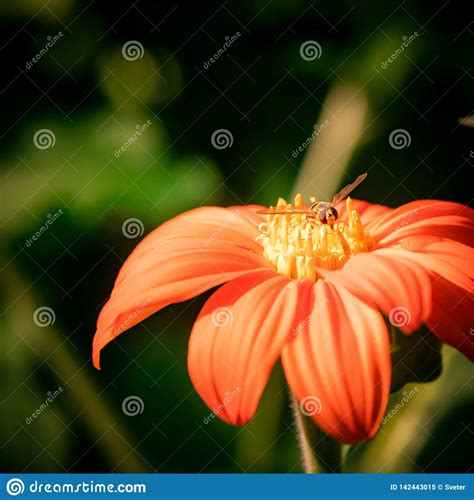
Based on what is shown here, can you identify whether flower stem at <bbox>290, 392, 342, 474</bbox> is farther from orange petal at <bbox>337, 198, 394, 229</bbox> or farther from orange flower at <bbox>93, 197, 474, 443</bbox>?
orange petal at <bbox>337, 198, 394, 229</bbox>

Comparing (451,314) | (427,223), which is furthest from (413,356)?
(427,223)

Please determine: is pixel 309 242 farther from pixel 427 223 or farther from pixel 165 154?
pixel 165 154

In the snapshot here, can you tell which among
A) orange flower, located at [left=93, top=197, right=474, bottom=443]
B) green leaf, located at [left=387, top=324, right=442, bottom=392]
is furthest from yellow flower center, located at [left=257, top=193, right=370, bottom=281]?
green leaf, located at [left=387, top=324, right=442, bottom=392]

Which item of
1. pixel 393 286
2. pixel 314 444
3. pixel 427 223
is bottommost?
pixel 314 444

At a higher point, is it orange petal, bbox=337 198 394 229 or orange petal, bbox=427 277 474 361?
orange petal, bbox=337 198 394 229

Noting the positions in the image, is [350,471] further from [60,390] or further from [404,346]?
[60,390]

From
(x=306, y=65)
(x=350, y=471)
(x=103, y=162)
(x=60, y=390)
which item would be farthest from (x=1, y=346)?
(x=306, y=65)

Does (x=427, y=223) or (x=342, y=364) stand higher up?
(x=427, y=223)

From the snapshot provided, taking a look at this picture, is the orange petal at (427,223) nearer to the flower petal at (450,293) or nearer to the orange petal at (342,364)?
the flower petal at (450,293)
